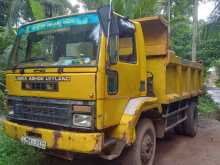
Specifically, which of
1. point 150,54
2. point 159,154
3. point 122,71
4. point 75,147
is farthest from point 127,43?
point 159,154

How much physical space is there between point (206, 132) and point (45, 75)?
592 centimetres

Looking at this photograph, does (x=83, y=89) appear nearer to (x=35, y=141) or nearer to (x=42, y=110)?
(x=42, y=110)

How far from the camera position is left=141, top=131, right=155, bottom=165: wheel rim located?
4859 millimetres

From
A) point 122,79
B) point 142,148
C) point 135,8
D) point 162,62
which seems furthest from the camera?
point 135,8

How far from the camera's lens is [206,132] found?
28.2 feet

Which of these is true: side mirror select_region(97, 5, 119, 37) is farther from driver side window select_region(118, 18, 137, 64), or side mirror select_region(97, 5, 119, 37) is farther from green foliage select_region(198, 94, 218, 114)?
green foliage select_region(198, 94, 218, 114)

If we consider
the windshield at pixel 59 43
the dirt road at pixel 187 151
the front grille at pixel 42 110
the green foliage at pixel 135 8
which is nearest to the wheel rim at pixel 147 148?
the dirt road at pixel 187 151

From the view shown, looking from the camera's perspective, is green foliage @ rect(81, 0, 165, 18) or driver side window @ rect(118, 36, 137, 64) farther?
green foliage @ rect(81, 0, 165, 18)

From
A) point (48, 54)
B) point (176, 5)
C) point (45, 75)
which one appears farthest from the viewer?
point (176, 5)

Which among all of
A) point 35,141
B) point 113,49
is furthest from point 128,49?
point 35,141

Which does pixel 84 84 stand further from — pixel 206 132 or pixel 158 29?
pixel 206 132

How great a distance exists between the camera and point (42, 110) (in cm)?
422

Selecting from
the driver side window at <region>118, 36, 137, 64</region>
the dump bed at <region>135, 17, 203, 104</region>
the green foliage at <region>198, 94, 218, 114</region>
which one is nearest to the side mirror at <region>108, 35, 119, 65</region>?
the driver side window at <region>118, 36, 137, 64</region>

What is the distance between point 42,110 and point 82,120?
0.70m
